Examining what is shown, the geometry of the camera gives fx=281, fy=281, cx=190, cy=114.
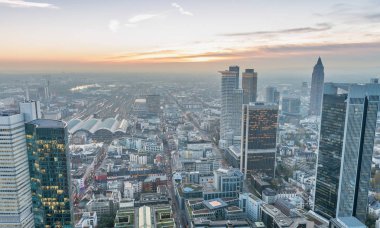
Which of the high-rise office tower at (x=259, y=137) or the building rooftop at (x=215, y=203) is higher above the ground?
the high-rise office tower at (x=259, y=137)

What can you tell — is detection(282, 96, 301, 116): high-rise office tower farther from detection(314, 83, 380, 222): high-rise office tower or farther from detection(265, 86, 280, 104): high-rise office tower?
detection(314, 83, 380, 222): high-rise office tower

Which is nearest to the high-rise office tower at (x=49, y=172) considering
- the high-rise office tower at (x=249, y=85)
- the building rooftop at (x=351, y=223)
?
the building rooftop at (x=351, y=223)

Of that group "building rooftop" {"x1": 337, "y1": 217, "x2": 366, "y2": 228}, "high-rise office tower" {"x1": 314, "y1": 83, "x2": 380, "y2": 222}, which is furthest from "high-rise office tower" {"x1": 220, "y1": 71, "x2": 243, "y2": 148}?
"building rooftop" {"x1": 337, "y1": 217, "x2": 366, "y2": 228}

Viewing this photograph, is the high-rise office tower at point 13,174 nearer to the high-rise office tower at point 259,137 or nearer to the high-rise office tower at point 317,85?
the high-rise office tower at point 259,137

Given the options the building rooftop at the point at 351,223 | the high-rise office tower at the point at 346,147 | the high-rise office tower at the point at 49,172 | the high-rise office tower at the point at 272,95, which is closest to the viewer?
the building rooftop at the point at 351,223

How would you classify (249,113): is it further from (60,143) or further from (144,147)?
(60,143)

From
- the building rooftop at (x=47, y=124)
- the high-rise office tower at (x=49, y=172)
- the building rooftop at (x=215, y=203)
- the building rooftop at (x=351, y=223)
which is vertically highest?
the building rooftop at (x=47, y=124)
